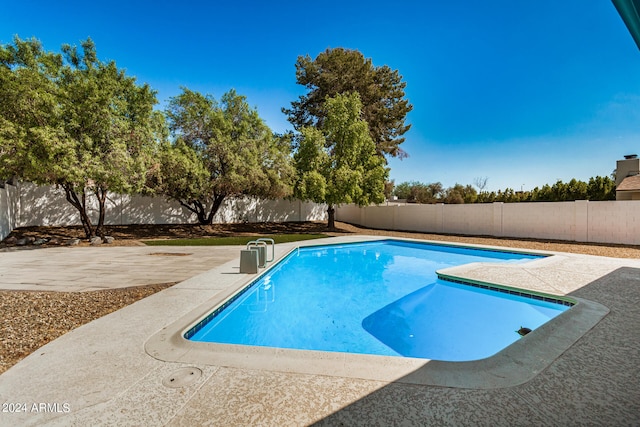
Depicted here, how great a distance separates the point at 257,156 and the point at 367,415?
13774mm

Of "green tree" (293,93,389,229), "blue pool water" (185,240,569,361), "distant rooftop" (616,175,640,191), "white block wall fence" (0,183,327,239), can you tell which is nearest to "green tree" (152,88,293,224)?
"green tree" (293,93,389,229)

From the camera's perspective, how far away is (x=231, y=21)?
1133cm

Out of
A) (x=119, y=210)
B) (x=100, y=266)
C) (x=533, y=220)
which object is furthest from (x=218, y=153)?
(x=533, y=220)

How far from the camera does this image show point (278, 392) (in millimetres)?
2072

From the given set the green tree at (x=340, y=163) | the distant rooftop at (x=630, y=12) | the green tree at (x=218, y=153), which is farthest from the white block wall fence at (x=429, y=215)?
the distant rooftop at (x=630, y=12)

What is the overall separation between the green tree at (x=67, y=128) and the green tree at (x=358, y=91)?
37.3 ft

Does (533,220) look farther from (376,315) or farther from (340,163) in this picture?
(376,315)

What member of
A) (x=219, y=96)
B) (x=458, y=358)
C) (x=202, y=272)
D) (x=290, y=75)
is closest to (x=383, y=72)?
(x=290, y=75)

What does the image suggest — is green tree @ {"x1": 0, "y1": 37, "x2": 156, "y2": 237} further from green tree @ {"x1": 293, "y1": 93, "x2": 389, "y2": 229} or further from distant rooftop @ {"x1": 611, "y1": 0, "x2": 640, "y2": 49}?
distant rooftop @ {"x1": 611, "y1": 0, "x2": 640, "y2": 49}

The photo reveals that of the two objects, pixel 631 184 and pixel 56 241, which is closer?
pixel 56 241

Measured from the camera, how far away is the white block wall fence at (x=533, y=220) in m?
10.3

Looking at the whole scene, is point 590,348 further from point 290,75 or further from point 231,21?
point 290,75

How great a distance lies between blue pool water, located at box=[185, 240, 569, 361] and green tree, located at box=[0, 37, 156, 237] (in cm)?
716

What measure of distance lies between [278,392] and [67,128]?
1152 centimetres
